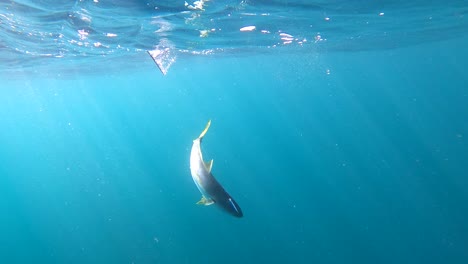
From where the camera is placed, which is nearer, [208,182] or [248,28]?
[208,182]

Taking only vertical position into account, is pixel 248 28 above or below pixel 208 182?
below

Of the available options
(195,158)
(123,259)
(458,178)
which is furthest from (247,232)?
(458,178)

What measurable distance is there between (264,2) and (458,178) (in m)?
35.7

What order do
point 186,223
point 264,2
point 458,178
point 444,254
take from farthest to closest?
point 458,178 < point 186,223 < point 444,254 < point 264,2

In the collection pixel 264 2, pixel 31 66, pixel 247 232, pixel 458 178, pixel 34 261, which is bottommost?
pixel 34 261

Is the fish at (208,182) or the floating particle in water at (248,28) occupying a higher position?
the fish at (208,182)

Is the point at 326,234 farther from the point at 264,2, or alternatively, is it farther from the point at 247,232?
the point at 264,2

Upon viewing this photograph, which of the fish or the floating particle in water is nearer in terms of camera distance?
the fish

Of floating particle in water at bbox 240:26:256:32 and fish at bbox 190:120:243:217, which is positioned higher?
fish at bbox 190:120:243:217

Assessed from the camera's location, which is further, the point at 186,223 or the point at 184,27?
the point at 186,223

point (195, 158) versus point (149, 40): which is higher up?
A: point (195, 158)

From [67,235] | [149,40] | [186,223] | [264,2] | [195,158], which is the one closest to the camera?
[195,158]

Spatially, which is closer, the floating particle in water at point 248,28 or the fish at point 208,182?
the fish at point 208,182

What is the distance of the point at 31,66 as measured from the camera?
22.9 metres
